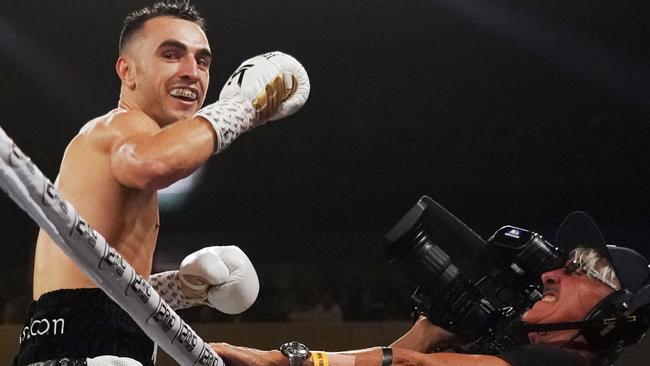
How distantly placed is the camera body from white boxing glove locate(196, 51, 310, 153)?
552 mm

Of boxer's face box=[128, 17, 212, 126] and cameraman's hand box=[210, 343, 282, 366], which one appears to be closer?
boxer's face box=[128, 17, 212, 126]

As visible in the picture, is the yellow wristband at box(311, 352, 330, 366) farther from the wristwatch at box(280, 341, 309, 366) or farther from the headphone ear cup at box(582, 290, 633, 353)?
the headphone ear cup at box(582, 290, 633, 353)

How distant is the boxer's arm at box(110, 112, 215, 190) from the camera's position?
1.42 metres

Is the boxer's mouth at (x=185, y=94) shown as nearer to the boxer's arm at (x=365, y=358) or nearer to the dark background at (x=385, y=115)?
the boxer's arm at (x=365, y=358)

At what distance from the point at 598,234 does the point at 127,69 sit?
4.38ft

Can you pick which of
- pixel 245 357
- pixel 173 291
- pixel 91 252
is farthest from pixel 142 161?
pixel 245 357

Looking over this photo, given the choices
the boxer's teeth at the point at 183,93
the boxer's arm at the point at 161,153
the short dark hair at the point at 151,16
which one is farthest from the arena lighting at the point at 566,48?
the boxer's arm at the point at 161,153

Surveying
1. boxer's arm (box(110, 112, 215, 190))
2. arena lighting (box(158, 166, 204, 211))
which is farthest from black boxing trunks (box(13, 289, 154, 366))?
arena lighting (box(158, 166, 204, 211))

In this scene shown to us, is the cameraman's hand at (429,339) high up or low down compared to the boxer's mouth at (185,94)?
down

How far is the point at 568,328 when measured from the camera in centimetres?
222

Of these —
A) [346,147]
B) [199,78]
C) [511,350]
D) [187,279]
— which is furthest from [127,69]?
[346,147]

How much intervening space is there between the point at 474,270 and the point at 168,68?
99cm

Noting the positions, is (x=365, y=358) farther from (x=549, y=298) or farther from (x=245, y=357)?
(x=549, y=298)

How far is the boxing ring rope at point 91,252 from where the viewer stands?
1.04 metres
